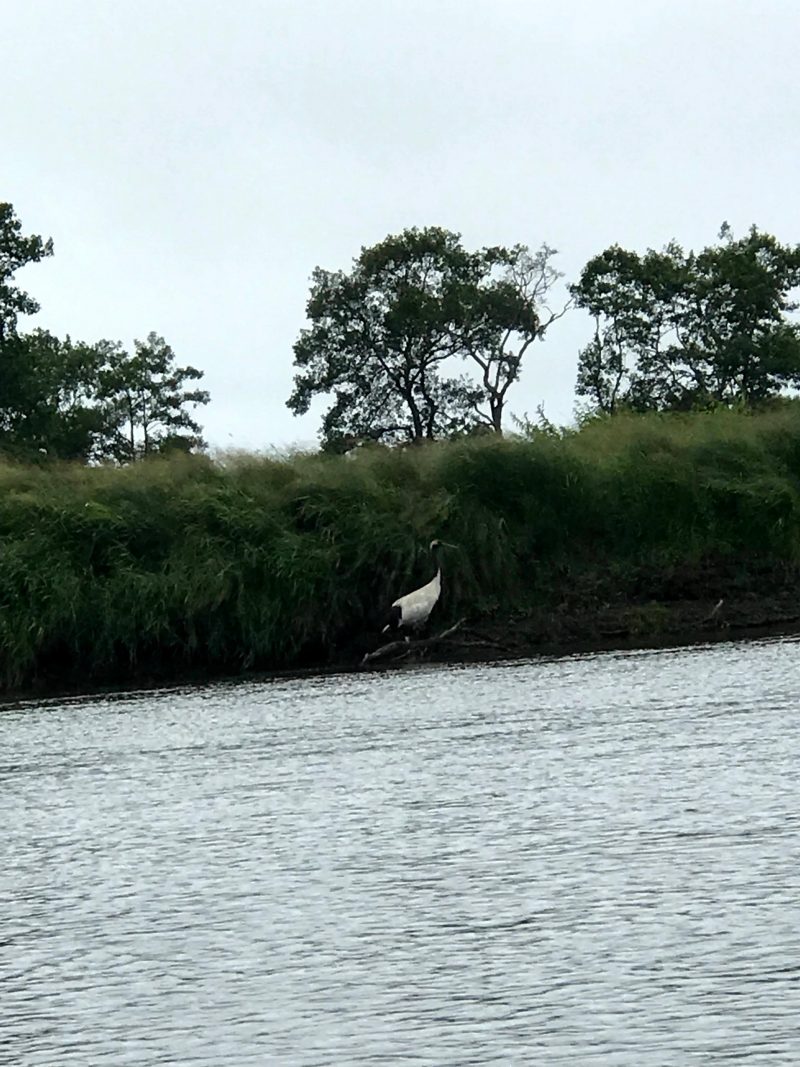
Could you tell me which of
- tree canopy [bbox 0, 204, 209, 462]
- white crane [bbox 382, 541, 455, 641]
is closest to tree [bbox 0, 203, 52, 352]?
tree canopy [bbox 0, 204, 209, 462]

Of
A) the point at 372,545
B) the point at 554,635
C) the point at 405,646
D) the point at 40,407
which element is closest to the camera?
the point at 405,646

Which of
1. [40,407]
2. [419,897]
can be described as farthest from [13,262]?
[419,897]

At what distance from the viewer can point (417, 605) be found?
37.9 meters

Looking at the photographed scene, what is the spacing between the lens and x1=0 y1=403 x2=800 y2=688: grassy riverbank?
4003cm

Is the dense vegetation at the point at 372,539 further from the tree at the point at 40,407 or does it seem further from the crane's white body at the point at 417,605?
the tree at the point at 40,407

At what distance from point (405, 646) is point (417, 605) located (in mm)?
854

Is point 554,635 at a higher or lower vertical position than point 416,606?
lower

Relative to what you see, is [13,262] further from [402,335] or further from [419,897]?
[419,897]

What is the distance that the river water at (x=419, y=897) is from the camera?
335 inches

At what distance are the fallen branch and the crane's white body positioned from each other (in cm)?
40

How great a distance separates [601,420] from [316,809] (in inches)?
1390

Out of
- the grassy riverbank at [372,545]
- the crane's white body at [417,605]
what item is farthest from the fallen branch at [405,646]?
the grassy riverbank at [372,545]

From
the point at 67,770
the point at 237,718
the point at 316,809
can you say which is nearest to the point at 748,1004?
the point at 316,809

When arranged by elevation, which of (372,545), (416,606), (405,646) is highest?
(372,545)
